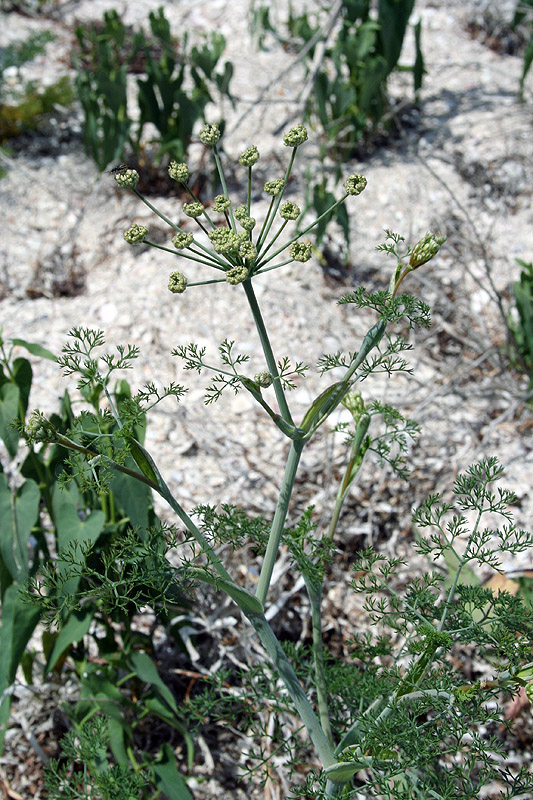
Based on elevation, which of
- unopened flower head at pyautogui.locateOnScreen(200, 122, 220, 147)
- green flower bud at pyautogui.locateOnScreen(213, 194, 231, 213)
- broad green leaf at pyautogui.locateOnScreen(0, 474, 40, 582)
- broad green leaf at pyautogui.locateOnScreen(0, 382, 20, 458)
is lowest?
broad green leaf at pyautogui.locateOnScreen(0, 474, 40, 582)

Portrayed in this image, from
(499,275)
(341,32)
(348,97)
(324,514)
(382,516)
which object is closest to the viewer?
(324,514)

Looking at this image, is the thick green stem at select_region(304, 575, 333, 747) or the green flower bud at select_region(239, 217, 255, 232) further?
the thick green stem at select_region(304, 575, 333, 747)

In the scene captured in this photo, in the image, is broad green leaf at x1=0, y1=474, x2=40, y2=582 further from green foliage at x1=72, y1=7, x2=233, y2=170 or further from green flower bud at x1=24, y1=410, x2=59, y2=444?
green foliage at x1=72, y1=7, x2=233, y2=170

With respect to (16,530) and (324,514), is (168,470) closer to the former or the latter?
(324,514)

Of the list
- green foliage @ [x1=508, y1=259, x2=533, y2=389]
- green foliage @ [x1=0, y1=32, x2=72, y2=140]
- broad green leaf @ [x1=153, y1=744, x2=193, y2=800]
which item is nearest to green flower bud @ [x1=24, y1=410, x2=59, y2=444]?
broad green leaf @ [x1=153, y1=744, x2=193, y2=800]

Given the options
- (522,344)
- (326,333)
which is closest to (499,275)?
(522,344)

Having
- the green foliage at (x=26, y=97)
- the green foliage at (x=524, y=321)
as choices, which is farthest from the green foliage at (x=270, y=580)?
the green foliage at (x=26, y=97)
